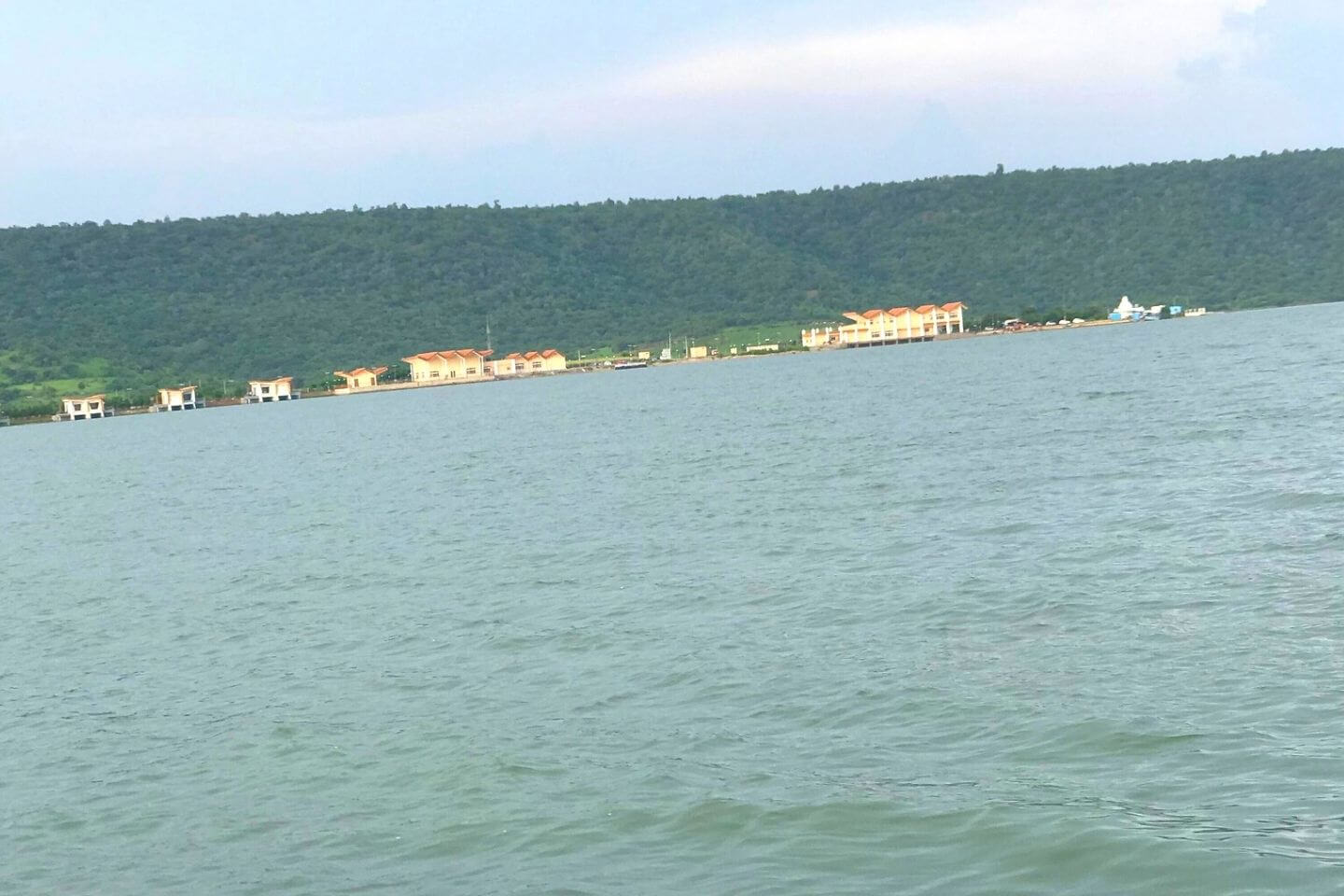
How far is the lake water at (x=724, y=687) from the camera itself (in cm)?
1079

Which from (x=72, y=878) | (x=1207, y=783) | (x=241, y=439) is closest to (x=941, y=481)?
(x=1207, y=783)

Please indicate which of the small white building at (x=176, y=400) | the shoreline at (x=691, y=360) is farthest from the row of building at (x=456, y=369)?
the small white building at (x=176, y=400)

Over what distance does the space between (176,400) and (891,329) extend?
87103 millimetres

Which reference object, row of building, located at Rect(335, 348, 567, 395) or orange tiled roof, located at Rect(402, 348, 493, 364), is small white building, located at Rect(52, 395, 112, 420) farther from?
orange tiled roof, located at Rect(402, 348, 493, 364)

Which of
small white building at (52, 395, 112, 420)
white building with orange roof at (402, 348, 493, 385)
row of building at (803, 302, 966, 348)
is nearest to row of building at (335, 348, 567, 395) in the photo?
white building with orange roof at (402, 348, 493, 385)

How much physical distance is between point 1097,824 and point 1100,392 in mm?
49919

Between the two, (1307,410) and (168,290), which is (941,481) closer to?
(1307,410)

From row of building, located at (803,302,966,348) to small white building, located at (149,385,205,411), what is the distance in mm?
73572

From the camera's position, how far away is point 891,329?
196750 millimetres

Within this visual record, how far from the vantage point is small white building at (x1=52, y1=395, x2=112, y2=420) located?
498 feet

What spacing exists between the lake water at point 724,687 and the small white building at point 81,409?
404ft

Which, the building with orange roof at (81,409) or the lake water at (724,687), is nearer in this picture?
the lake water at (724,687)

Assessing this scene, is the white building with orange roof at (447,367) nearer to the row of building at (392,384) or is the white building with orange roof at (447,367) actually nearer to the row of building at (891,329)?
the row of building at (392,384)

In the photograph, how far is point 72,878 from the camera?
37.3 feet
